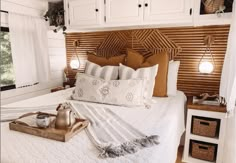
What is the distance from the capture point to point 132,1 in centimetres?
210

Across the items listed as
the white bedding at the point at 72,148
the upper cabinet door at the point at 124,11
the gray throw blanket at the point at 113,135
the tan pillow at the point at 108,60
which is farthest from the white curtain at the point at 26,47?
the tan pillow at the point at 108,60

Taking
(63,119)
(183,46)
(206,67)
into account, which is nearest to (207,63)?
(206,67)

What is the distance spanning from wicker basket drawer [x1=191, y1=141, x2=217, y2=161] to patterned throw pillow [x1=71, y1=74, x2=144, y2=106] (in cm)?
89

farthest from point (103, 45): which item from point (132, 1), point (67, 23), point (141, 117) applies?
point (141, 117)

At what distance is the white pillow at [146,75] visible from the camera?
6.29 ft

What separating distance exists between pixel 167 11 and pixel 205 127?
4.47ft

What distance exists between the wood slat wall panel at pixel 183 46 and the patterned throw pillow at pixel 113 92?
816 millimetres

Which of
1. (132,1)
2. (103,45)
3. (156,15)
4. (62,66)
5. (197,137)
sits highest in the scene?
(132,1)

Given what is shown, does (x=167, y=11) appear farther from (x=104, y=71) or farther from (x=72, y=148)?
(x=72, y=148)

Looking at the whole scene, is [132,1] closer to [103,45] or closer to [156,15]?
[156,15]

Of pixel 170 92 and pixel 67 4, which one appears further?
pixel 67 4

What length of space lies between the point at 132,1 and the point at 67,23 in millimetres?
981

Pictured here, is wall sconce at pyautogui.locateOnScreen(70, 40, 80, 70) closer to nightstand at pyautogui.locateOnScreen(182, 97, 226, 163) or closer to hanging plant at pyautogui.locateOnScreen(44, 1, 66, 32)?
hanging plant at pyautogui.locateOnScreen(44, 1, 66, 32)

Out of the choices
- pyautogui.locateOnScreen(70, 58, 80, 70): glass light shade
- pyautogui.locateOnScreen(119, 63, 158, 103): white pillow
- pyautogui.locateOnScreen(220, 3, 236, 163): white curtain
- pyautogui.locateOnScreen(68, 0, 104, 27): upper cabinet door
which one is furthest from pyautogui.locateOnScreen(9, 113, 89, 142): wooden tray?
pyautogui.locateOnScreen(70, 58, 80, 70): glass light shade
